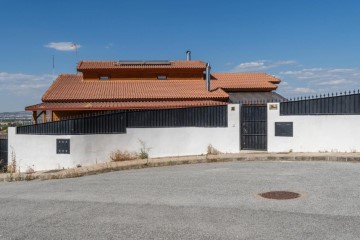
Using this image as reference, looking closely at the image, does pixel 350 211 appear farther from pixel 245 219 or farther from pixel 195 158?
pixel 195 158

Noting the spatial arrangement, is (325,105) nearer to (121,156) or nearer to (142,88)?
(121,156)

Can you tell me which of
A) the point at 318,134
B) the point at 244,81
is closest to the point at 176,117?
the point at 318,134

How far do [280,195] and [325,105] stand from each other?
735 cm

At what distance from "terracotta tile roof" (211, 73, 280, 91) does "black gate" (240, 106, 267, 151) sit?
15.8 meters

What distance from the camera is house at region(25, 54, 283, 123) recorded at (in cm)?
2456

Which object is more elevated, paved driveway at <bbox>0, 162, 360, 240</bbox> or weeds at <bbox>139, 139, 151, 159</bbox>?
weeds at <bbox>139, 139, 151, 159</bbox>

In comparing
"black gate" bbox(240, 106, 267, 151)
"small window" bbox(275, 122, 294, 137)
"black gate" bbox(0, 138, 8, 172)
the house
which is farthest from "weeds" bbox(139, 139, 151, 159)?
the house

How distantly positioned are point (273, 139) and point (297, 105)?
63.1 inches

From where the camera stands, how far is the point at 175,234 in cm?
640

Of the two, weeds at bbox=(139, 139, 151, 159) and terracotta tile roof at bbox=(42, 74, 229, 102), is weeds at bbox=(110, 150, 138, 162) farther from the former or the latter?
terracotta tile roof at bbox=(42, 74, 229, 102)

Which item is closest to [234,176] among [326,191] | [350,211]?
[326,191]

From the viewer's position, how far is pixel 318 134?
51.0 ft

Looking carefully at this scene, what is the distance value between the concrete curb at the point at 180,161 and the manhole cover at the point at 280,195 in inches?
216

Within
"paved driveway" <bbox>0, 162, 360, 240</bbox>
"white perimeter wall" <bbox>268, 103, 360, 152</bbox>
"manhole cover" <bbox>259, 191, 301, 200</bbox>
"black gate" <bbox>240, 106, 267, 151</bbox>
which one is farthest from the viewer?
"black gate" <bbox>240, 106, 267, 151</bbox>
